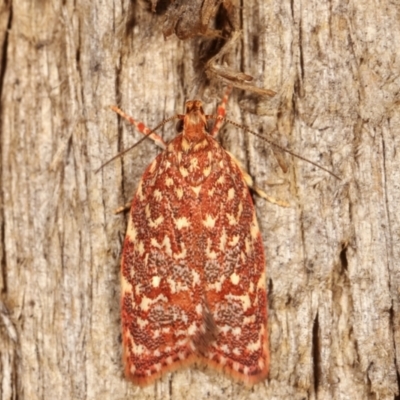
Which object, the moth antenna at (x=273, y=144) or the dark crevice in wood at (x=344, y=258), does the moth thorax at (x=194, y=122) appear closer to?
the moth antenna at (x=273, y=144)

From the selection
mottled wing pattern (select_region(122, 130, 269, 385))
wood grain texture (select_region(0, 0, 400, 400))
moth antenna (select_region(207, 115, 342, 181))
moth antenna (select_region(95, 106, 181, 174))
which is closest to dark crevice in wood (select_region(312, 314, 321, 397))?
wood grain texture (select_region(0, 0, 400, 400))

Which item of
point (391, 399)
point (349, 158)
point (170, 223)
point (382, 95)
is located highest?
point (382, 95)

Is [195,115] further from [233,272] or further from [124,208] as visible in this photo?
[233,272]

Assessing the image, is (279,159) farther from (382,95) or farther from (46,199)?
(46,199)

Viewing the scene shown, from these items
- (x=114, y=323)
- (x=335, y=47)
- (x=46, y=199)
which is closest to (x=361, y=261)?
(x=335, y=47)

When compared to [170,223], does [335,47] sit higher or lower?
higher

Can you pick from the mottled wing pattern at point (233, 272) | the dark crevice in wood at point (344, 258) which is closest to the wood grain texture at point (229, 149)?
the dark crevice in wood at point (344, 258)

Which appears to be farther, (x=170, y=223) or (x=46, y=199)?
(x=46, y=199)
